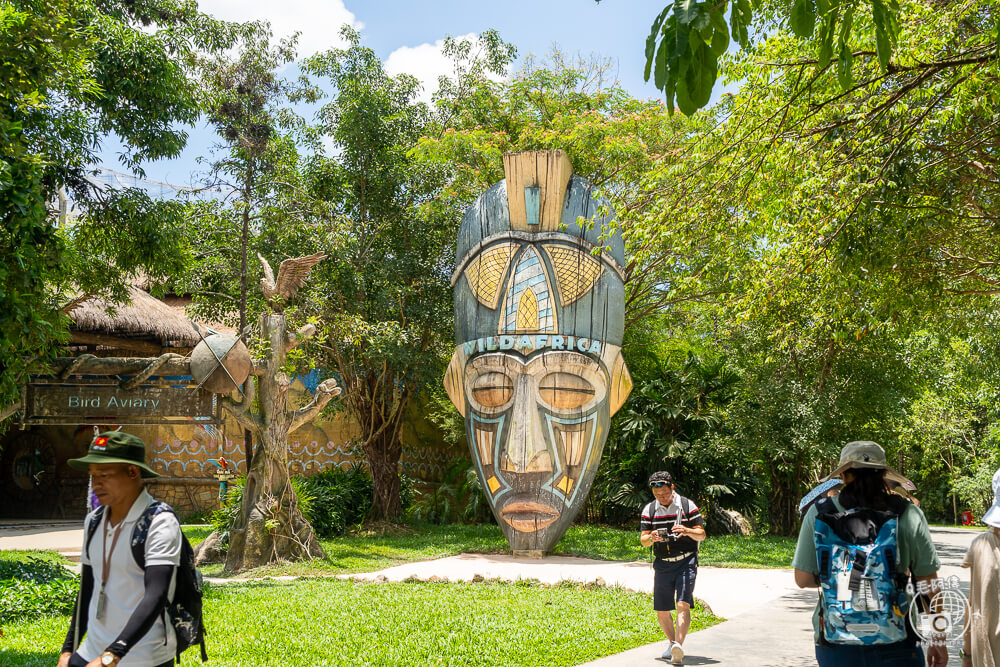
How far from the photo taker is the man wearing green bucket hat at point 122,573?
3258mm

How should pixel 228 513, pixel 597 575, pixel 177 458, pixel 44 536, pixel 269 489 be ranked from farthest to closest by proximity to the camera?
pixel 177 458 < pixel 44 536 < pixel 228 513 < pixel 269 489 < pixel 597 575

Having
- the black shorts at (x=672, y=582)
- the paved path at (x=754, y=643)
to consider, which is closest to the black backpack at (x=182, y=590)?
the paved path at (x=754, y=643)

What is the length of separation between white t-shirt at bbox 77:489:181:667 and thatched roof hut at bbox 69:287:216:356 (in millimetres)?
14180

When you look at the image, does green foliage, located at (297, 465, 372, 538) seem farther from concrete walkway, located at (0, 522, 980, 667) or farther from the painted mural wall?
concrete walkway, located at (0, 522, 980, 667)

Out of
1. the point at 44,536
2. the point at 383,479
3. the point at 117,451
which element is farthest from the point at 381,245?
the point at 117,451

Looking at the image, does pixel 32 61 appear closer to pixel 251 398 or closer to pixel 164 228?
pixel 164 228

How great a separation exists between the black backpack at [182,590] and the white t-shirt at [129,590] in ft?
0.08

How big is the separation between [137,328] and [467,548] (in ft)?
28.2

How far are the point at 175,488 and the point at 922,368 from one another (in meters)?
14.8

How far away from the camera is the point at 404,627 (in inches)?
275

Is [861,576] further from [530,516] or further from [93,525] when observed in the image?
[530,516]

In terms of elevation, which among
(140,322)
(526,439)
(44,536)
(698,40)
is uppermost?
(140,322)

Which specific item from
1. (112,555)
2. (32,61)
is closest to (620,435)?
(32,61)

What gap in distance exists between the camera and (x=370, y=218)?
16.2 metres
